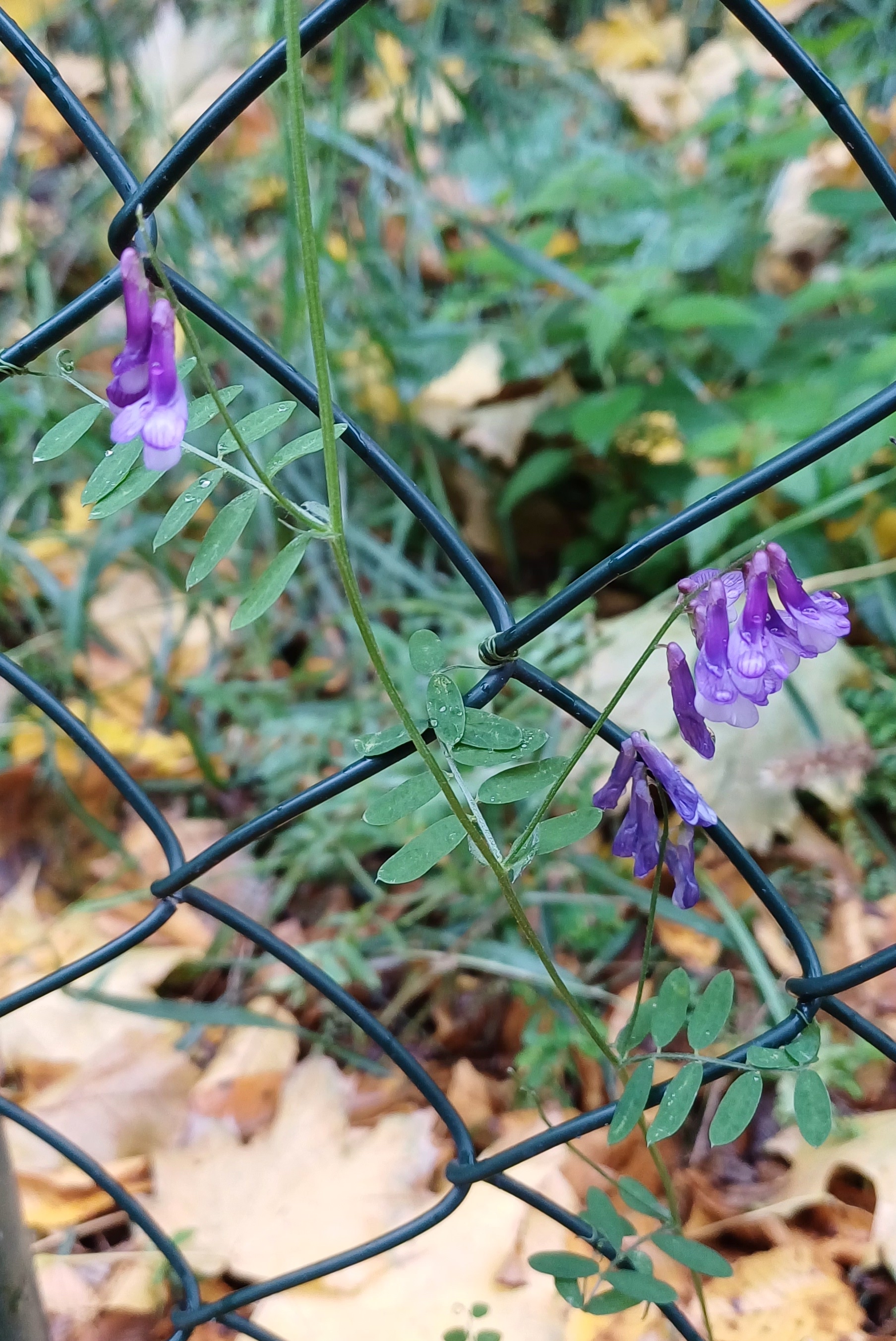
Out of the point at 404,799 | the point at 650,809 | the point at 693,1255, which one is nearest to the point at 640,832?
the point at 650,809

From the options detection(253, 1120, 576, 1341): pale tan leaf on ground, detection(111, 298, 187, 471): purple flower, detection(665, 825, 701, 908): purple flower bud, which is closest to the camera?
detection(111, 298, 187, 471): purple flower

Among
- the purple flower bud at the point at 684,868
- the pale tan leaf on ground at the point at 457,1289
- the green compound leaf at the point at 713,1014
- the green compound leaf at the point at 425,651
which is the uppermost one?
the green compound leaf at the point at 425,651

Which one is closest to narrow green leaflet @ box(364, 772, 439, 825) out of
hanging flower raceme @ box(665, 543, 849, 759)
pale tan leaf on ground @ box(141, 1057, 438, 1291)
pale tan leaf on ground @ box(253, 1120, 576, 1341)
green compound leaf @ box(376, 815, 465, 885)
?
green compound leaf @ box(376, 815, 465, 885)

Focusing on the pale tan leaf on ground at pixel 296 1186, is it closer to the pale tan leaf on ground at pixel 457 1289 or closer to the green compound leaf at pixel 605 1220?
the pale tan leaf on ground at pixel 457 1289

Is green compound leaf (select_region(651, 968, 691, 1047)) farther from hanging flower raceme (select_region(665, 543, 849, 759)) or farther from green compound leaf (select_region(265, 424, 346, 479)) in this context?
green compound leaf (select_region(265, 424, 346, 479))

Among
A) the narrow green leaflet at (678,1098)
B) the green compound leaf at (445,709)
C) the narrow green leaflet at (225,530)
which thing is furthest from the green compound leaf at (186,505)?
the narrow green leaflet at (678,1098)

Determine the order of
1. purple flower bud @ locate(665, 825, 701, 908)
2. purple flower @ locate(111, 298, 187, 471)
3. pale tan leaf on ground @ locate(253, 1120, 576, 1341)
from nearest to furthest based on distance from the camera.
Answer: purple flower @ locate(111, 298, 187, 471) < purple flower bud @ locate(665, 825, 701, 908) < pale tan leaf on ground @ locate(253, 1120, 576, 1341)

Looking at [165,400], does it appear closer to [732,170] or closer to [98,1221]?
[98,1221]
